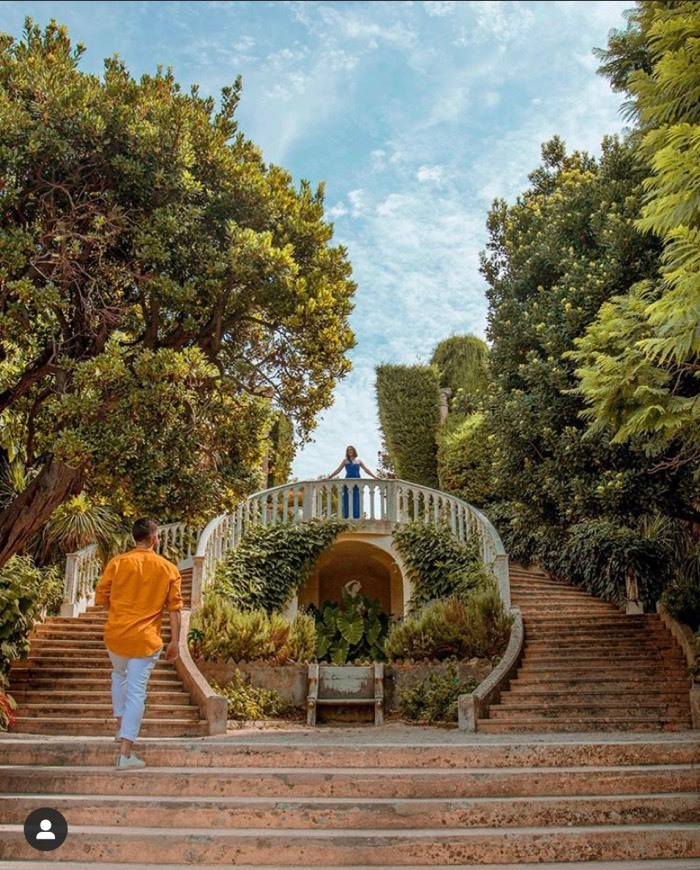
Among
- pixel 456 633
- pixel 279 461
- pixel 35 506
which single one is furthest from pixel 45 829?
pixel 279 461

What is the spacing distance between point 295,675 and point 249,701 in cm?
95

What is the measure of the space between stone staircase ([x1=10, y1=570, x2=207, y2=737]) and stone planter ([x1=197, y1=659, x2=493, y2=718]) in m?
0.86

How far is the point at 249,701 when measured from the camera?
1091 cm

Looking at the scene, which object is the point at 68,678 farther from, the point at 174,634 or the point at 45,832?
the point at 45,832

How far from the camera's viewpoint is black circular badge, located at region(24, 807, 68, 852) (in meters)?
4.03

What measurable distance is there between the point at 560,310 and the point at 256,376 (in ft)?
15.9

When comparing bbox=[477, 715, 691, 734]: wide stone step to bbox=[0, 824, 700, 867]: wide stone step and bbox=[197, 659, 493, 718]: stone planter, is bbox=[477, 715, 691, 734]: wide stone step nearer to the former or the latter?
bbox=[197, 659, 493, 718]: stone planter

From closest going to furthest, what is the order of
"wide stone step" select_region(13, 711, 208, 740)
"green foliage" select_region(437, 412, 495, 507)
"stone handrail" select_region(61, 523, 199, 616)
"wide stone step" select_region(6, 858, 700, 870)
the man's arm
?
"wide stone step" select_region(6, 858, 700, 870), the man's arm, "wide stone step" select_region(13, 711, 208, 740), "stone handrail" select_region(61, 523, 199, 616), "green foliage" select_region(437, 412, 495, 507)

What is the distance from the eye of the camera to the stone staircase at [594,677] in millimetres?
9195

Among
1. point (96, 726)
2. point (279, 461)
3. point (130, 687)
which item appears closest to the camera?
point (130, 687)

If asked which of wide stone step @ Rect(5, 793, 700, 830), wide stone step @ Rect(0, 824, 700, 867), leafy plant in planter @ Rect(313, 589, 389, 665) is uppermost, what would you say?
leafy plant in planter @ Rect(313, 589, 389, 665)

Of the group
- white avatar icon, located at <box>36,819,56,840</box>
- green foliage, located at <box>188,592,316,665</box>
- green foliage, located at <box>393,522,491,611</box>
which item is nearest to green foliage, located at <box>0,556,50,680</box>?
green foliage, located at <box>188,592,316,665</box>

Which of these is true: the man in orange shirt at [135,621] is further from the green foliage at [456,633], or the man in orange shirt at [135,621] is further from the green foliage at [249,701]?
the green foliage at [456,633]

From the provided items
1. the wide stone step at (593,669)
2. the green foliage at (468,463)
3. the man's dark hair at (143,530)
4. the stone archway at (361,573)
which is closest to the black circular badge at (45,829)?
the man's dark hair at (143,530)
